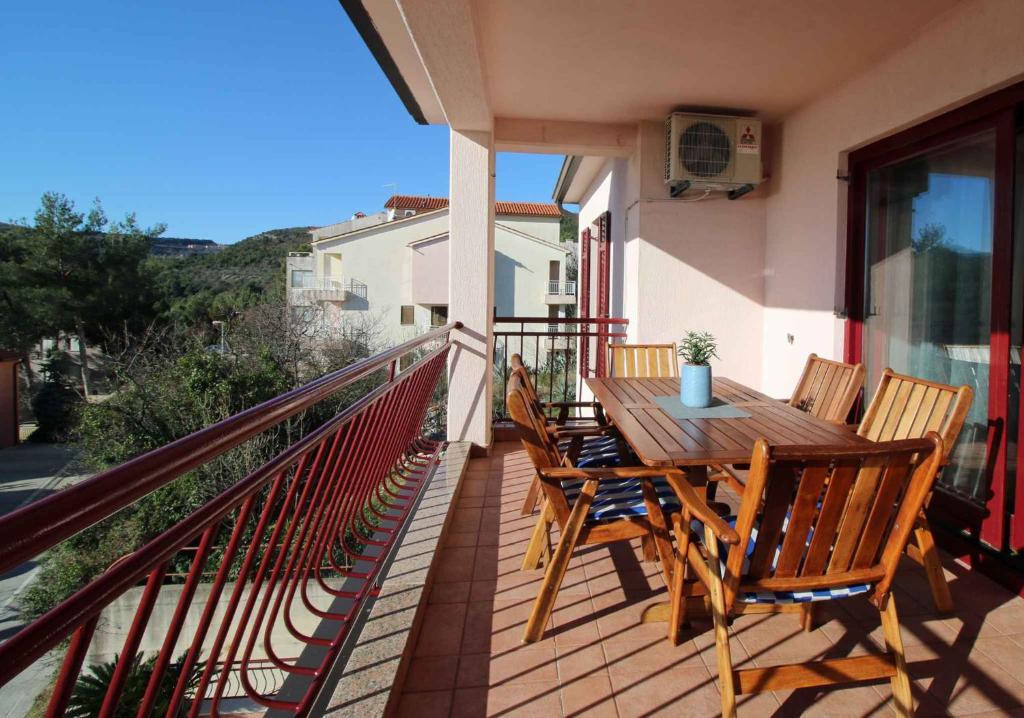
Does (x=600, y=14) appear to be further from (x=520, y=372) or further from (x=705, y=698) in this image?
(x=705, y=698)

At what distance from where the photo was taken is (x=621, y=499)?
6.87 feet

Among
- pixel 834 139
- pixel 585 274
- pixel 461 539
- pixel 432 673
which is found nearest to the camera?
pixel 432 673

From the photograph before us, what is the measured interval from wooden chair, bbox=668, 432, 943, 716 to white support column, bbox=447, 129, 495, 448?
2455mm

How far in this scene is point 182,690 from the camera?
87cm

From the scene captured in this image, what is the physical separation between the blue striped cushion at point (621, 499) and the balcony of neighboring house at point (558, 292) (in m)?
22.1

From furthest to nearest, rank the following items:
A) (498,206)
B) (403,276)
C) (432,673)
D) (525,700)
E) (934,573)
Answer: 1. (498,206)
2. (403,276)
3. (934,573)
4. (432,673)
5. (525,700)

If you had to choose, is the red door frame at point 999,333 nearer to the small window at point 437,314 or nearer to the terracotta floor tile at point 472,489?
the terracotta floor tile at point 472,489

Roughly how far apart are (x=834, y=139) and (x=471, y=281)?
2456mm

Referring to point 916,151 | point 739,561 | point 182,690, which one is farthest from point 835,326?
point 182,690

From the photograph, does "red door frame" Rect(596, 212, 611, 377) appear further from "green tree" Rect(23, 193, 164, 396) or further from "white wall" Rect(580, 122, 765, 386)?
"green tree" Rect(23, 193, 164, 396)

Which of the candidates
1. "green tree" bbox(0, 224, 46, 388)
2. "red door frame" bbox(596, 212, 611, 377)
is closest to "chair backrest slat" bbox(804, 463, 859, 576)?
"red door frame" bbox(596, 212, 611, 377)

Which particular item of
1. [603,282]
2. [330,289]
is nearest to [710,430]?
[603,282]

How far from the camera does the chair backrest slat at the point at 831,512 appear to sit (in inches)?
51.4

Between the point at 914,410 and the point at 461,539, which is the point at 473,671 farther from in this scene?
the point at 914,410
